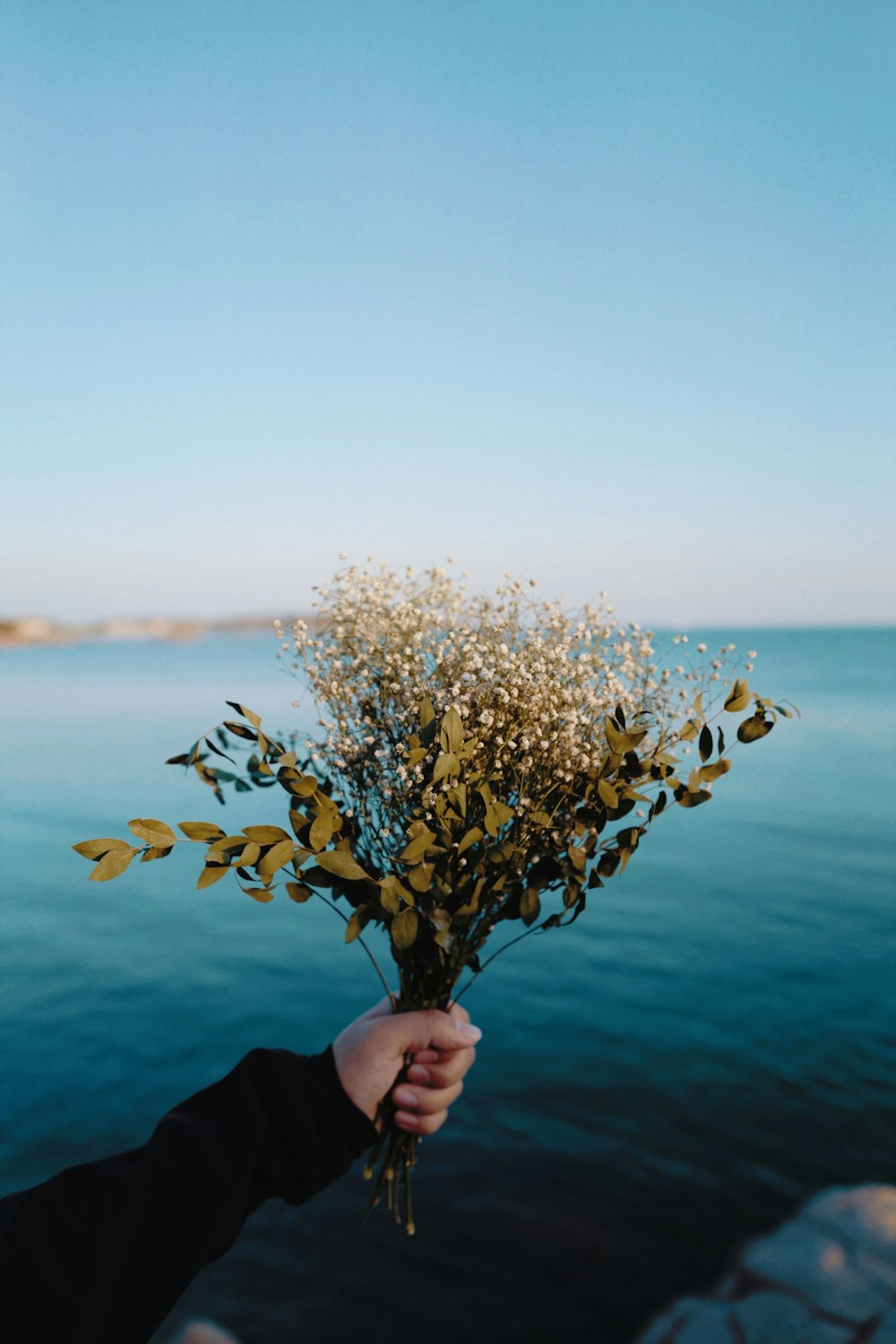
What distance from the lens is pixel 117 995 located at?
307 inches

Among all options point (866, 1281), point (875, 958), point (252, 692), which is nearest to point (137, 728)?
point (252, 692)

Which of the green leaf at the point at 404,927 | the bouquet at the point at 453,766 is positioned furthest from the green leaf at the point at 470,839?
the green leaf at the point at 404,927

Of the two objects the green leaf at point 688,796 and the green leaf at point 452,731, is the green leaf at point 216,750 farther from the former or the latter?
the green leaf at point 688,796

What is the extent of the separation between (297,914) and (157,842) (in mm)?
8445

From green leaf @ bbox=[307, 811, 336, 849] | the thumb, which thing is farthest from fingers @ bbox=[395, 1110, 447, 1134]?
green leaf @ bbox=[307, 811, 336, 849]

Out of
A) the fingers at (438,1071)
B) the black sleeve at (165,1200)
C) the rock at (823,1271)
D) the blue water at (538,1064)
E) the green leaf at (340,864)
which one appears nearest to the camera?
the black sleeve at (165,1200)

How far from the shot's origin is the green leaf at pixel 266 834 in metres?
2.04

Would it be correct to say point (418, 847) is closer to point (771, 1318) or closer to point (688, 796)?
point (688, 796)

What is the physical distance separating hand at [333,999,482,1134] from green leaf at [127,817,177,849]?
0.58 m

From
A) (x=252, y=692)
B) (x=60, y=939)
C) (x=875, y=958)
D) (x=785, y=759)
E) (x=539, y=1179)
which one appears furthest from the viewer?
(x=252, y=692)

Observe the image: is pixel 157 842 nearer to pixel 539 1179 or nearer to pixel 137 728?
pixel 539 1179

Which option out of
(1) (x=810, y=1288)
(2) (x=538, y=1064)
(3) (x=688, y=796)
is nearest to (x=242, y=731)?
(3) (x=688, y=796)

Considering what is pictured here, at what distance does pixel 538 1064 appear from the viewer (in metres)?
6.60

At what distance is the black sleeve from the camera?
175 centimetres
